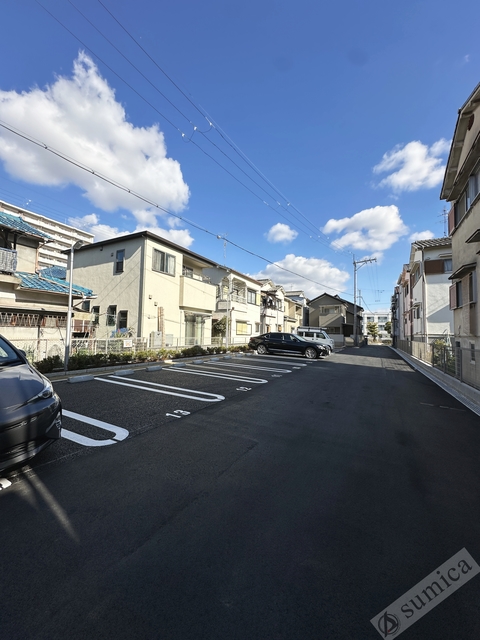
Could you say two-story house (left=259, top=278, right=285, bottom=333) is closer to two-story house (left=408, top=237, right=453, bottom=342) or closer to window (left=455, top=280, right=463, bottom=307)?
two-story house (left=408, top=237, right=453, bottom=342)

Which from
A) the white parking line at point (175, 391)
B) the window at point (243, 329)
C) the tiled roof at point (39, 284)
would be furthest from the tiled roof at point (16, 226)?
the window at point (243, 329)

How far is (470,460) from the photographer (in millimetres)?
3850

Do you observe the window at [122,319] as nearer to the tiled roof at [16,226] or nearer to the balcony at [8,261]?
the tiled roof at [16,226]

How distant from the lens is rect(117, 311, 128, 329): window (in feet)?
58.9

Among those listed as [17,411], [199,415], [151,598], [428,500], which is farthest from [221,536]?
[199,415]

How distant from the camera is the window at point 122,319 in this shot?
1794cm

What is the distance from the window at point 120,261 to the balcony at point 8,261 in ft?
20.2

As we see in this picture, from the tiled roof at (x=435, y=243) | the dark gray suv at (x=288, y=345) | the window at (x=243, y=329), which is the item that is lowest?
the dark gray suv at (x=288, y=345)

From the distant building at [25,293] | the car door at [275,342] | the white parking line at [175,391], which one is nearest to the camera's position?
the white parking line at [175,391]

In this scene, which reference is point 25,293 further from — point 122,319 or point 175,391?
point 175,391

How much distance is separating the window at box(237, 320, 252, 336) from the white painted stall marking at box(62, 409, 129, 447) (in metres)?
22.8

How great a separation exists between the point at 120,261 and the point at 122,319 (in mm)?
3656

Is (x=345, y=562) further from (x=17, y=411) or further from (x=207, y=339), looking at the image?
(x=207, y=339)

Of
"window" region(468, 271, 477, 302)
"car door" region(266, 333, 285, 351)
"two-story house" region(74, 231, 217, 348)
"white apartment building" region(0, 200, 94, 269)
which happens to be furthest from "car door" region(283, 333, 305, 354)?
"white apartment building" region(0, 200, 94, 269)
